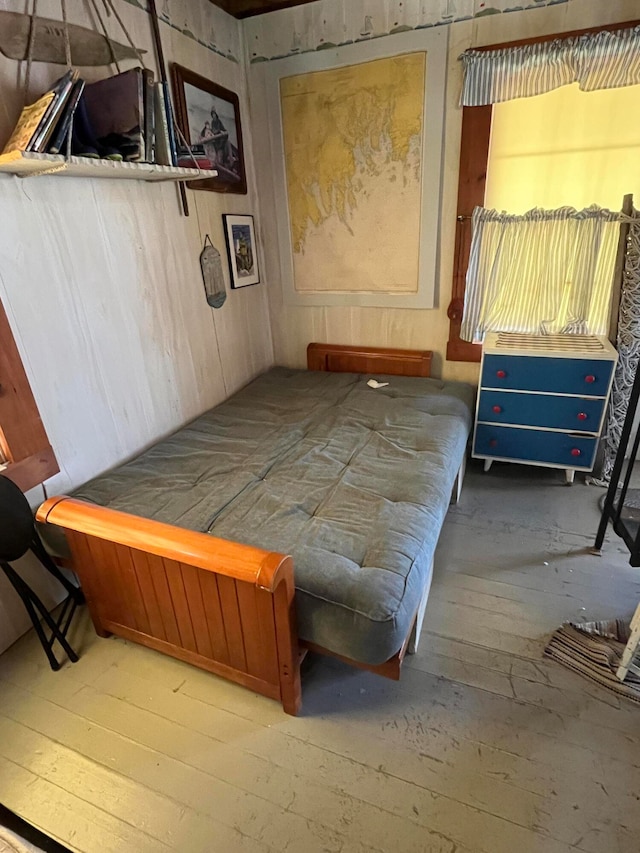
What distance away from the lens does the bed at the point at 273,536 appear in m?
1.25

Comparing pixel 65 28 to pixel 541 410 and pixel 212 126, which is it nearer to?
pixel 212 126

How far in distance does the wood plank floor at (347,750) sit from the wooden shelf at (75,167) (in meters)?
→ 1.59

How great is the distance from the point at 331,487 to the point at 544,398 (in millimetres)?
1300

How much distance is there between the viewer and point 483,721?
1.41 metres

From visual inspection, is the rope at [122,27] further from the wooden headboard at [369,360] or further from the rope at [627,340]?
the rope at [627,340]

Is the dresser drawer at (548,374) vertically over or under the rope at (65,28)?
under

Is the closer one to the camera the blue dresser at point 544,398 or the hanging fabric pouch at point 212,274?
the blue dresser at point 544,398

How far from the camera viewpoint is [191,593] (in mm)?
1374

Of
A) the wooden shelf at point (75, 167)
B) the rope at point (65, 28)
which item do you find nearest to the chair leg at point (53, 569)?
the wooden shelf at point (75, 167)

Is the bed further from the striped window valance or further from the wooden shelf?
the striped window valance

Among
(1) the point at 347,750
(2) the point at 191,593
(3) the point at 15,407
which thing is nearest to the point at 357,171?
(3) the point at 15,407

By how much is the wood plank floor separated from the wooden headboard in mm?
1456

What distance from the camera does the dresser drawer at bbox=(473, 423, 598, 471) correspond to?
2.42 meters

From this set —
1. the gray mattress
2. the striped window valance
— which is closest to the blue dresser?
the gray mattress
